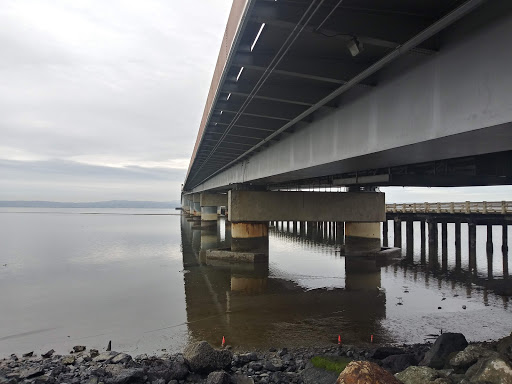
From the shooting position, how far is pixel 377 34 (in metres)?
6.07

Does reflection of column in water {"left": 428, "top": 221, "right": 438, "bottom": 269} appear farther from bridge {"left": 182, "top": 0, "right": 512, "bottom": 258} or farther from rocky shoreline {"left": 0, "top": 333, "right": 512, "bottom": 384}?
rocky shoreline {"left": 0, "top": 333, "right": 512, "bottom": 384}

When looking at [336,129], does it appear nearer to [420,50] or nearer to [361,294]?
[420,50]

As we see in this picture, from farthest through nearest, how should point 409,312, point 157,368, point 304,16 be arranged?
point 409,312, point 157,368, point 304,16

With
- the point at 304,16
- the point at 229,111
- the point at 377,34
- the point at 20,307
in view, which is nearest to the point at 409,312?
the point at 229,111

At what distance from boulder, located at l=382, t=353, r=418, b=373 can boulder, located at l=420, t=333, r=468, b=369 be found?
0.70 ft

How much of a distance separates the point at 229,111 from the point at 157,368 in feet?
23.8

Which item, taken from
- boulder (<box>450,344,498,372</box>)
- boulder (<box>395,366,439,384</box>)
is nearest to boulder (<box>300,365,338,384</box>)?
boulder (<box>395,366,439,384</box>)

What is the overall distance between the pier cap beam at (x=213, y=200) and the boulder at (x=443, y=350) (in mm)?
51972

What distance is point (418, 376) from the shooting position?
5648mm

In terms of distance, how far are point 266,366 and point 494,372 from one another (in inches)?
164

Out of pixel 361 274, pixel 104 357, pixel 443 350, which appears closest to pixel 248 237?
pixel 361 274

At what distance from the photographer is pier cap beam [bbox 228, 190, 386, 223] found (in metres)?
23.8

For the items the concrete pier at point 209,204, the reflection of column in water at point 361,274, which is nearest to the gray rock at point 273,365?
the reflection of column in water at point 361,274

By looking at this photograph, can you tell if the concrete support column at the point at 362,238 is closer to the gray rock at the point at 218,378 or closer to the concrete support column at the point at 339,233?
the concrete support column at the point at 339,233
